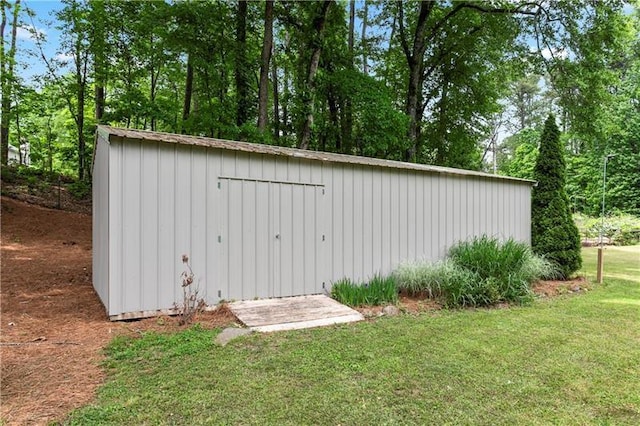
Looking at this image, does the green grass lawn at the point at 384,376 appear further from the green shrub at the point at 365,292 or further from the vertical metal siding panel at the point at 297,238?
the vertical metal siding panel at the point at 297,238

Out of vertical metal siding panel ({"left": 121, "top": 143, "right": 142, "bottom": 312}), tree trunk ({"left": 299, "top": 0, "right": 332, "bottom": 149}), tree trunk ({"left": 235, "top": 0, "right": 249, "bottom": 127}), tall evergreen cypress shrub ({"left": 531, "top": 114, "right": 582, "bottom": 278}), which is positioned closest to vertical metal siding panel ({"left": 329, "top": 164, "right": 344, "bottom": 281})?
vertical metal siding panel ({"left": 121, "top": 143, "right": 142, "bottom": 312})

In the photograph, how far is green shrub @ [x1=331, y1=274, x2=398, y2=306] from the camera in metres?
5.34

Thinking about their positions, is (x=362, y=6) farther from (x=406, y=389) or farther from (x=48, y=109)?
(x=406, y=389)

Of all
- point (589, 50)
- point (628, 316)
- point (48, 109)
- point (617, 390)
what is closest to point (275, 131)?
point (48, 109)

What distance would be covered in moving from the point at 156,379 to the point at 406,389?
1899 mm

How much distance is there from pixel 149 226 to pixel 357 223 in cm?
312

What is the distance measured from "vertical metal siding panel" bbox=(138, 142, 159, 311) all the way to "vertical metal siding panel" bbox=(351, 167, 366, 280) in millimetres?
2955

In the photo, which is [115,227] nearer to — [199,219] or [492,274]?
[199,219]

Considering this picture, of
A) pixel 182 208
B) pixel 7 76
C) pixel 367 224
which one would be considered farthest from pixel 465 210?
pixel 7 76

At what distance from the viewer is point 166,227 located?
14.9 ft

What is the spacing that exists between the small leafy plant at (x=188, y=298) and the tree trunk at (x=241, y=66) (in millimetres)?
7878

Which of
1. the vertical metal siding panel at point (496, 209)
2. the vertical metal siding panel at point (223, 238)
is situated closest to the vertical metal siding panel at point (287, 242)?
the vertical metal siding panel at point (223, 238)

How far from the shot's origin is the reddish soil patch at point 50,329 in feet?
8.38

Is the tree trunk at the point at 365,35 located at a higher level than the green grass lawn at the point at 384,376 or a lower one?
higher
